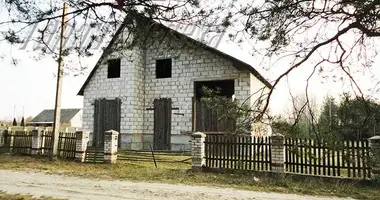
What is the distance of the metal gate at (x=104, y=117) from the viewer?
1888 cm

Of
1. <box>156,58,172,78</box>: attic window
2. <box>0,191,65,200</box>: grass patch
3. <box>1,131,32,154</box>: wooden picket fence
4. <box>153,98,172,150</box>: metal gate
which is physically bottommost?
<box>0,191,65,200</box>: grass patch

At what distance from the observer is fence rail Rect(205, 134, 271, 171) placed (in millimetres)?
10570

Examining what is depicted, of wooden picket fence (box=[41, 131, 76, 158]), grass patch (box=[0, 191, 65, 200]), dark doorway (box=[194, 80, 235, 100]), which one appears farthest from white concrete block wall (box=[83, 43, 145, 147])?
grass patch (box=[0, 191, 65, 200])

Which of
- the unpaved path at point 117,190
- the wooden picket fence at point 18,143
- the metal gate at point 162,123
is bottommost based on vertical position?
the unpaved path at point 117,190

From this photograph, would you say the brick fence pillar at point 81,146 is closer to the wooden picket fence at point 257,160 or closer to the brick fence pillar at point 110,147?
the brick fence pillar at point 110,147

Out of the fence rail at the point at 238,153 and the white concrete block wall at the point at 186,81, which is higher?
the white concrete block wall at the point at 186,81

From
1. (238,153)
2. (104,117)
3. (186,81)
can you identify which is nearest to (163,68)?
(186,81)

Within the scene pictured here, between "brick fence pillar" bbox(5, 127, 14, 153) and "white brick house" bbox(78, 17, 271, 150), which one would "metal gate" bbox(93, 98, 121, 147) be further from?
"brick fence pillar" bbox(5, 127, 14, 153)

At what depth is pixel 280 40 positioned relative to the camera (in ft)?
16.0

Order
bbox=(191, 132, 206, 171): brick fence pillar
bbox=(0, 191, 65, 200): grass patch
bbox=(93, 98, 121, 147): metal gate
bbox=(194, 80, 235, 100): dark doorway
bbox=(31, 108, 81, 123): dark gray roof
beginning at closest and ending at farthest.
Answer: bbox=(0, 191, 65, 200): grass patch → bbox=(191, 132, 206, 171): brick fence pillar → bbox=(194, 80, 235, 100): dark doorway → bbox=(93, 98, 121, 147): metal gate → bbox=(31, 108, 81, 123): dark gray roof

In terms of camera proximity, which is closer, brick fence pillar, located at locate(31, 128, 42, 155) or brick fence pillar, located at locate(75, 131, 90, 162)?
brick fence pillar, located at locate(75, 131, 90, 162)

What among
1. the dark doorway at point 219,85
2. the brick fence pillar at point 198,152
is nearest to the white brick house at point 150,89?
the dark doorway at point 219,85

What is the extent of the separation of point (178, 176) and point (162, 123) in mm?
7822

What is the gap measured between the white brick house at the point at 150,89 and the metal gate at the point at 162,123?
0.18 meters
